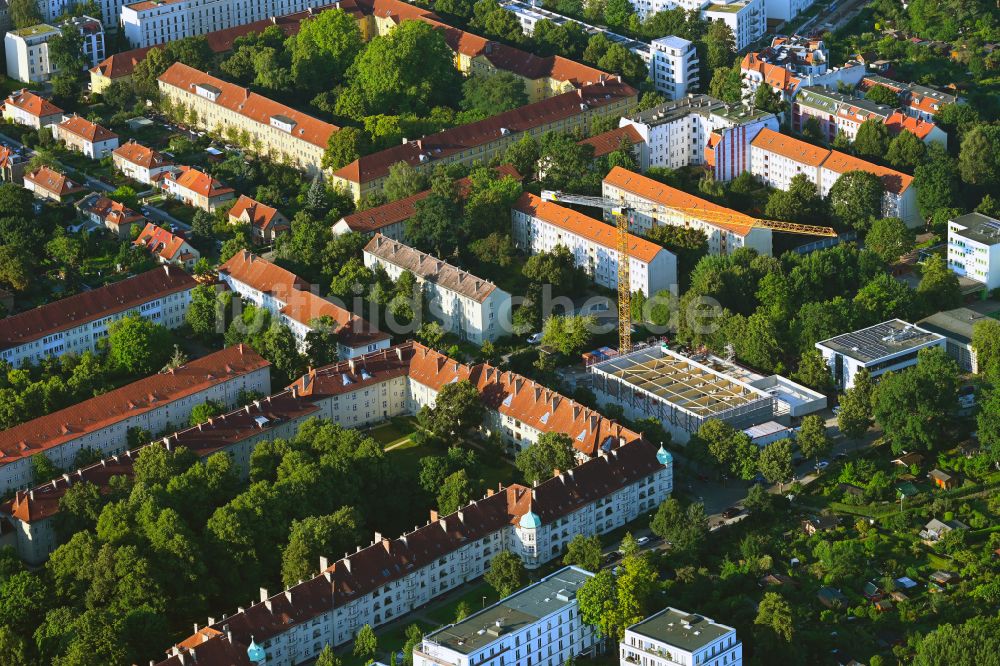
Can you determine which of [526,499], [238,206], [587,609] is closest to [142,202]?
[238,206]

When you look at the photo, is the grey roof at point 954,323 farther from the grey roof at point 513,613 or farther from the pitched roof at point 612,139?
the grey roof at point 513,613

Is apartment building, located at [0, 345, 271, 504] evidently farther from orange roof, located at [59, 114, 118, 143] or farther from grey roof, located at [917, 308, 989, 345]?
grey roof, located at [917, 308, 989, 345]

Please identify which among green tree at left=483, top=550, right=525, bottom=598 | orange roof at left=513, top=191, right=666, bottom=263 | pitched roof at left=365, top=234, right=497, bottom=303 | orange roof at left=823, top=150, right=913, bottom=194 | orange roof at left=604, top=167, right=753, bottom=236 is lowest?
green tree at left=483, top=550, right=525, bottom=598

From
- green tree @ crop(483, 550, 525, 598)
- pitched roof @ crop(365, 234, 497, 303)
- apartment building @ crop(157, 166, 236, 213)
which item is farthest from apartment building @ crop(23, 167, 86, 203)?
green tree @ crop(483, 550, 525, 598)

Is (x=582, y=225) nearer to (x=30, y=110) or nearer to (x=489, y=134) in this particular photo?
(x=489, y=134)

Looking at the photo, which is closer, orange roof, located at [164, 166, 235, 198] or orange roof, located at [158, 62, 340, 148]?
orange roof, located at [164, 166, 235, 198]
